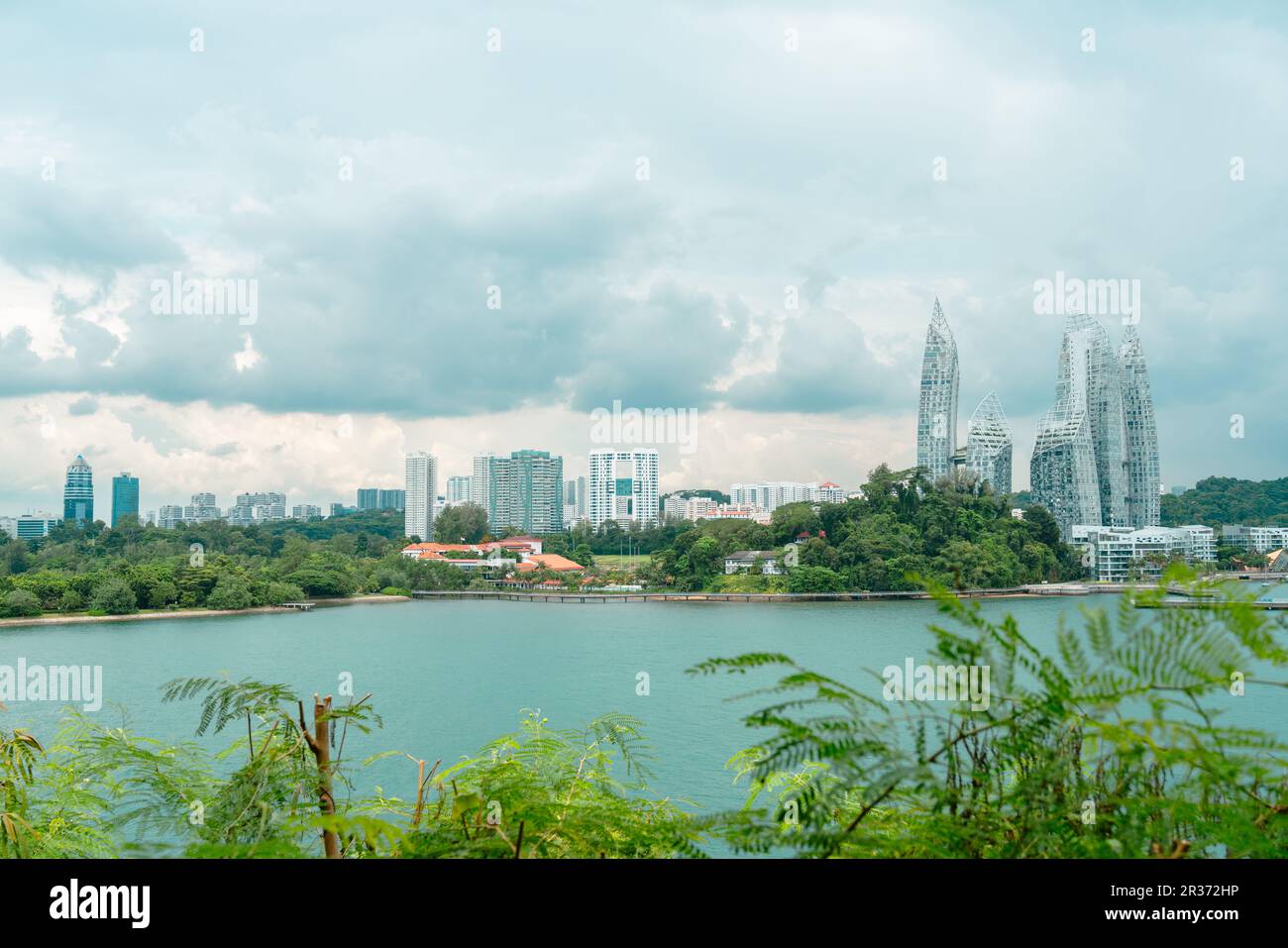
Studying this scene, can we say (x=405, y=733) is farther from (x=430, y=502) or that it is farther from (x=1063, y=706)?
(x=430, y=502)

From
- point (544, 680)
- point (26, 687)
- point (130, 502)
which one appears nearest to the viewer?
point (26, 687)

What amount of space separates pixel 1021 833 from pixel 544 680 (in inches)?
642

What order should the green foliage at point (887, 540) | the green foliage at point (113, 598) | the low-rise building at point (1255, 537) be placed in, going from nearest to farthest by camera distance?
the green foliage at point (113, 598), the green foliage at point (887, 540), the low-rise building at point (1255, 537)

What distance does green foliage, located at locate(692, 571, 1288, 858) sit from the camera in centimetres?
59

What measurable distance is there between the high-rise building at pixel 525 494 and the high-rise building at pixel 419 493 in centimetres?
317

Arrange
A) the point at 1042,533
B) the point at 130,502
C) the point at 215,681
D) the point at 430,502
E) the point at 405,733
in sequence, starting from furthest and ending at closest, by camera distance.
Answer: the point at 430,502, the point at 130,502, the point at 1042,533, the point at 405,733, the point at 215,681

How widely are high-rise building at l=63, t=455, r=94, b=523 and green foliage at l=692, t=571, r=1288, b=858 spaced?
43.5 metres

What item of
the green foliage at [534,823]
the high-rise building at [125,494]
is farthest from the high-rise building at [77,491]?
the green foliage at [534,823]

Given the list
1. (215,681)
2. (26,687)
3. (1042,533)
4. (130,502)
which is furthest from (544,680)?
(130,502)

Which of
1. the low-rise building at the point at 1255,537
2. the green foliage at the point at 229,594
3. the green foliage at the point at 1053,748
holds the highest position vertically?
the green foliage at the point at 1053,748

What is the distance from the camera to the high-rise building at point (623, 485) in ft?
150

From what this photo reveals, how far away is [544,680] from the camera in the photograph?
16438mm

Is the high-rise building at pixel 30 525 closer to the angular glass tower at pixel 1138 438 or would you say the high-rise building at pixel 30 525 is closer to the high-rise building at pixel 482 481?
the high-rise building at pixel 482 481
